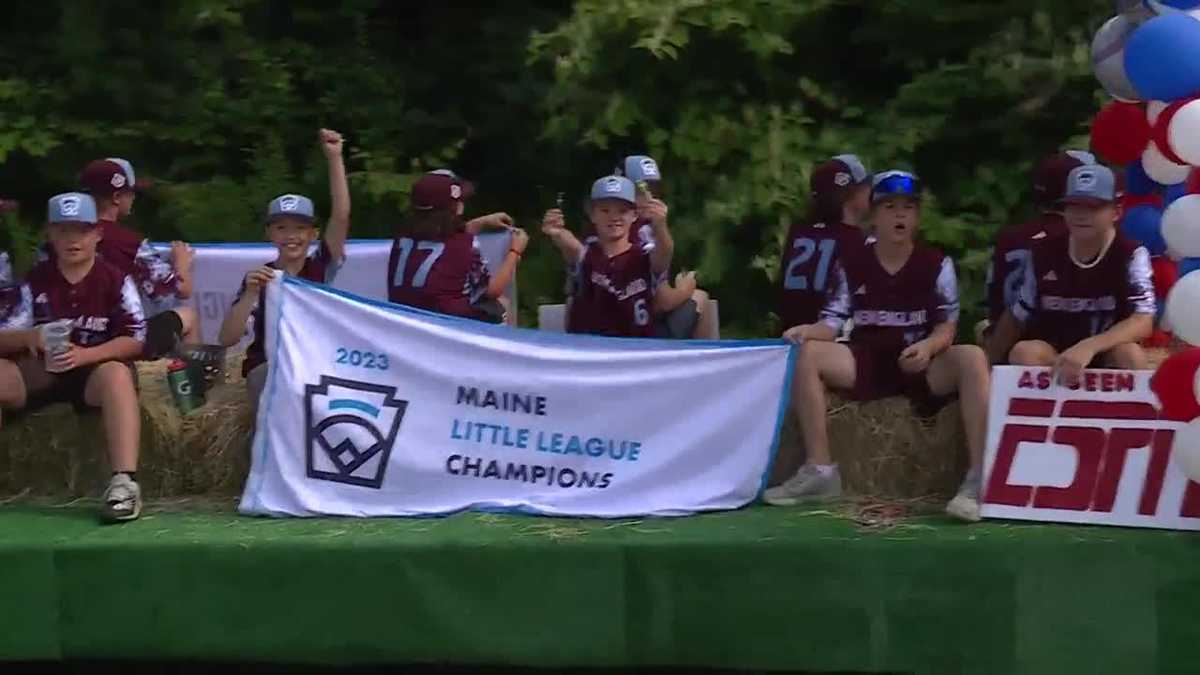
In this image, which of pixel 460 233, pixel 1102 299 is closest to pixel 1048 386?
pixel 1102 299

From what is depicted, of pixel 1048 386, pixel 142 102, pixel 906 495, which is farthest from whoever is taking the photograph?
pixel 142 102

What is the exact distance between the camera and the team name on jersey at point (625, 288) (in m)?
6.21

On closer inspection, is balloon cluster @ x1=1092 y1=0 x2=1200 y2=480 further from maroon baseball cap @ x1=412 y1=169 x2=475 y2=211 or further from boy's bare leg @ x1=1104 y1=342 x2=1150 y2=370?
maroon baseball cap @ x1=412 y1=169 x2=475 y2=211

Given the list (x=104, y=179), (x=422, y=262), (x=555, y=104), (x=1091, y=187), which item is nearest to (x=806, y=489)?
(x=1091, y=187)

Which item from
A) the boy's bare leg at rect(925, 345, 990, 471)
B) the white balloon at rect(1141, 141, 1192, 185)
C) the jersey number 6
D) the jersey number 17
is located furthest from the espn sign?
the jersey number 17

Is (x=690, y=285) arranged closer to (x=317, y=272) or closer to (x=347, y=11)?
(x=317, y=272)

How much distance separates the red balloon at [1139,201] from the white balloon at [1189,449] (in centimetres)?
210

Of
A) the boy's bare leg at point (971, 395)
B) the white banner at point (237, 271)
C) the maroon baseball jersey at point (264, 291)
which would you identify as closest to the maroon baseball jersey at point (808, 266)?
the boy's bare leg at point (971, 395)

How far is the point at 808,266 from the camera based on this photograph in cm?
653

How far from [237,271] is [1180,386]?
5.53 metres

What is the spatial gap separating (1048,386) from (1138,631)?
0.83 meters

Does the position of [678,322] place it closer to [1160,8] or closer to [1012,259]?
[1012,259]

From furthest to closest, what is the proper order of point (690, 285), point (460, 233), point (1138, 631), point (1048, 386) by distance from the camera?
point (460, 233), point (690, 285), point (1048, 386), point (1138, 631)

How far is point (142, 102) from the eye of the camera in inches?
438
